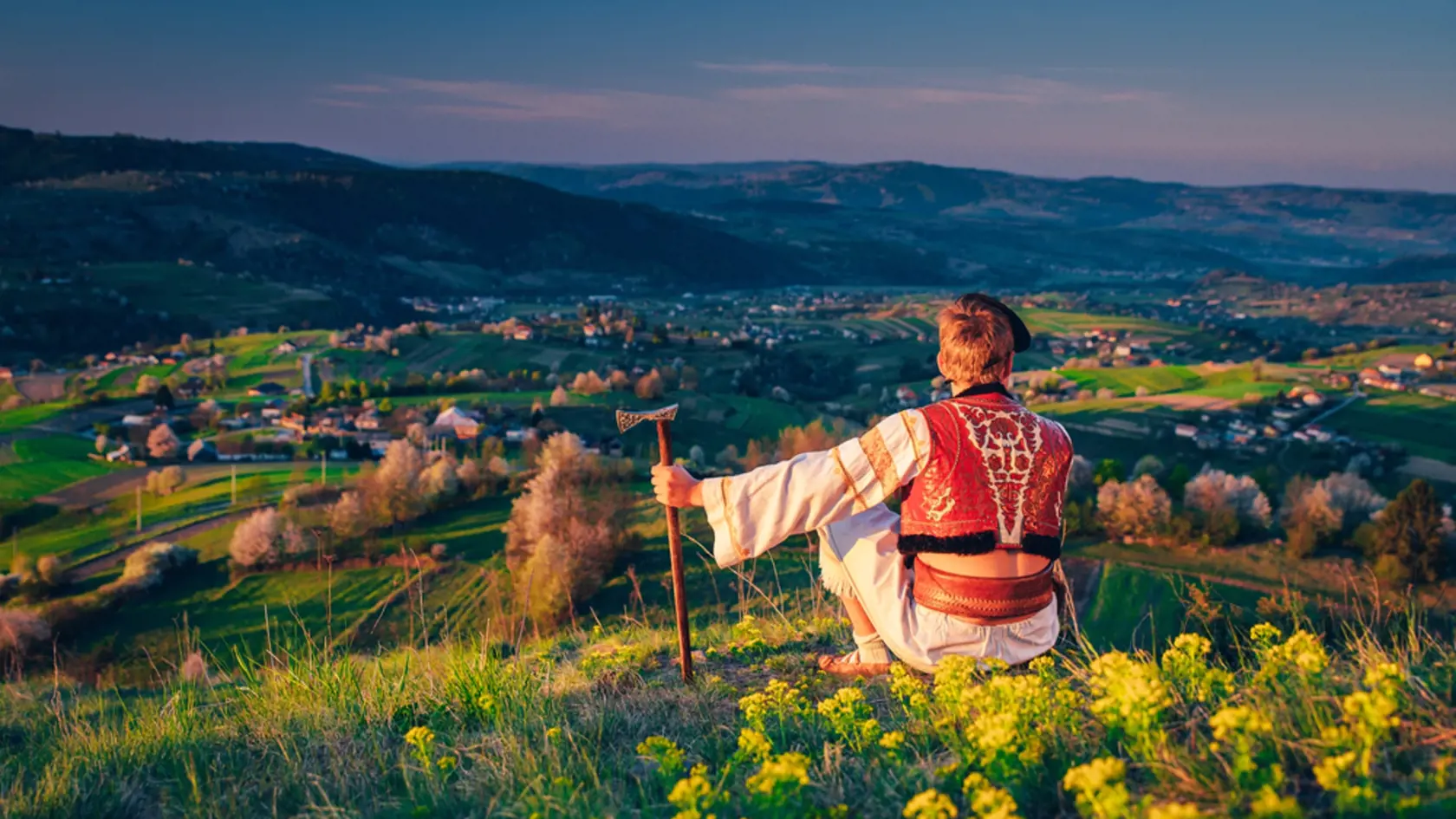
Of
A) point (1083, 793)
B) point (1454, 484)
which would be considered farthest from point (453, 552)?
point (1454, 484)

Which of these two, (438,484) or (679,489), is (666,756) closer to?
(679,489)

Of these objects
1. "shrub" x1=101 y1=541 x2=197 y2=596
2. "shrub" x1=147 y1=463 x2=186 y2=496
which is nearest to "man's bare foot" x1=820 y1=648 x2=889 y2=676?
"shrub" x1=101 y1=541 x2=197 y2=596

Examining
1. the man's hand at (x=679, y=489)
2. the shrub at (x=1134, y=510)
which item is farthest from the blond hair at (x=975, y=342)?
the shrub at (x=1134, y=510)

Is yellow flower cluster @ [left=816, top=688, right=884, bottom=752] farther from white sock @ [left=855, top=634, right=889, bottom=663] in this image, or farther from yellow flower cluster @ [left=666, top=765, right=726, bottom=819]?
white sock @ [left=855, top=634, right=889, bottom=663]

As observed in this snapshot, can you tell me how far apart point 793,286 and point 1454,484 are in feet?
504

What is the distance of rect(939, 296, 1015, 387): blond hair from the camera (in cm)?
422

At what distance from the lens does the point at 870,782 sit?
Result: 3.16 m

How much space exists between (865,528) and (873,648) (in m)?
0.72

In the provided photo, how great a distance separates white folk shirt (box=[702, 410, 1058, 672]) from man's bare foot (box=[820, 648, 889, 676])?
0.62 ft

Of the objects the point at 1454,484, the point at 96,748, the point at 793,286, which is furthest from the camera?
the point at 793,286

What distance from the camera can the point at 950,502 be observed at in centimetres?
427

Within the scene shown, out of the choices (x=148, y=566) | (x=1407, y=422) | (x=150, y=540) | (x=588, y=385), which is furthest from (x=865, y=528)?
(x=1407, y=422)

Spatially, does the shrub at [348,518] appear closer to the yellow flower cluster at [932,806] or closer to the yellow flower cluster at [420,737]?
the yellow flower cluster at [420,737]

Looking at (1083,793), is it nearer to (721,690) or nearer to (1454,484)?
(721,690)
